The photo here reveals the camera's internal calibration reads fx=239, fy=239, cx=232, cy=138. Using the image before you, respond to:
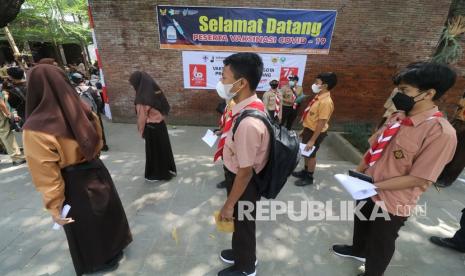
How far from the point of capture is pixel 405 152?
1.72 m

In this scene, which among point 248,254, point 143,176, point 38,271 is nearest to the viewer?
point 248,254

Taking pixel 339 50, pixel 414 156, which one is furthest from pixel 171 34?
pixel 414 156

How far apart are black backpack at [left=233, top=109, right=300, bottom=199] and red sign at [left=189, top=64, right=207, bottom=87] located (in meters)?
5.41

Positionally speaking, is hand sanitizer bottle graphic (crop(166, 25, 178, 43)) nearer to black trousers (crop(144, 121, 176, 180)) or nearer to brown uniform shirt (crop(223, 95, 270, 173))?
black trousers (crop(144, 121, 176, 180))

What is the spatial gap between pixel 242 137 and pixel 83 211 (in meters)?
1.53

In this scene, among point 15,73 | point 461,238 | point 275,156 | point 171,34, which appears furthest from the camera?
point 171,34

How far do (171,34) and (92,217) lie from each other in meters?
5.63

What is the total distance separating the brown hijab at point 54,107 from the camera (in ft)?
5.40

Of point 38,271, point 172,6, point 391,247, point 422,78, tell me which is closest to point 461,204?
point 391,247

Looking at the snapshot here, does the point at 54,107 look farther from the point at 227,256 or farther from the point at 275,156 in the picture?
the point at 227,256

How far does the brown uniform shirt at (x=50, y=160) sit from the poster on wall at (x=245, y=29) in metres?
5.40

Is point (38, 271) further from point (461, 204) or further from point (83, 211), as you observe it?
point (461, 204)

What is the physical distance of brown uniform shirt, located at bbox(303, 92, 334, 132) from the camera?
11.3 feet

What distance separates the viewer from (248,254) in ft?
7.20
